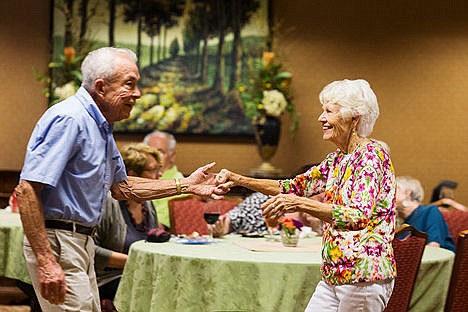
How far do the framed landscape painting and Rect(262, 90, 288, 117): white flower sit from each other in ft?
1.65

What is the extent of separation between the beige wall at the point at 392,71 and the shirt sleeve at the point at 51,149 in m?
4.89

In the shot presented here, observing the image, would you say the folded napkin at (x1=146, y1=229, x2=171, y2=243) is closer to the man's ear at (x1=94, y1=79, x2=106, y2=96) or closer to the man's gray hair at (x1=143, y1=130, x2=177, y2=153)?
the man's ear at (x1=94, y1=79, x2=106, y2=96)

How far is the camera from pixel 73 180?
2.71m

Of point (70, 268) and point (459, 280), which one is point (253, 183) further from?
point (459, 280)

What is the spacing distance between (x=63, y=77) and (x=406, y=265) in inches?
168

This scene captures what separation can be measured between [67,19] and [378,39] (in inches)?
109

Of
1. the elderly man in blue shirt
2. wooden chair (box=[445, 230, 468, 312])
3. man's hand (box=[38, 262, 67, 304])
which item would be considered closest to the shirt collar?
the elderly man in blue shirt

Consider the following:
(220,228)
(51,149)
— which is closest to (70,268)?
(51,149)

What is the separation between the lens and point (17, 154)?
7656 millimetres

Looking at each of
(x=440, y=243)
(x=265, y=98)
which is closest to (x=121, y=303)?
(x=440, y=243)

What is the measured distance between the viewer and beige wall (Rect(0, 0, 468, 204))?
7492 millimetres

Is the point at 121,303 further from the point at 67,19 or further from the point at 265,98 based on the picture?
the point at 67,19

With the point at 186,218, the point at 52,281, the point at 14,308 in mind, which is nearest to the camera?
the point at 52,281

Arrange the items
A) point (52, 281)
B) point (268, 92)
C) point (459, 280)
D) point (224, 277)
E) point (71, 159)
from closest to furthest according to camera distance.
A: 1. point (52, 281)
2. point (71, 159)
3. point (224, 277)
4. point (459, 280)
5. point (268, 92)
